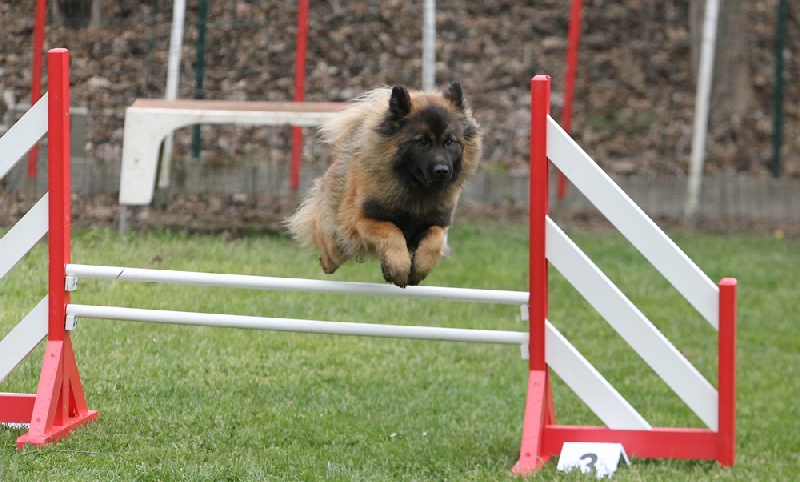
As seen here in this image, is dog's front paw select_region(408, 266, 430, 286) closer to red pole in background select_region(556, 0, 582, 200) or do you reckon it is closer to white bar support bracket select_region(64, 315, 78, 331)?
white bar support bracket select_region(64, 315, 78, 331)

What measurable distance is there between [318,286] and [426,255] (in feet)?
1.65

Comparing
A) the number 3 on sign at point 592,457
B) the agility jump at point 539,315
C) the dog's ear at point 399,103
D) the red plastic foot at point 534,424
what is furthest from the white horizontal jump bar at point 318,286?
the dog's ear at point 399,103

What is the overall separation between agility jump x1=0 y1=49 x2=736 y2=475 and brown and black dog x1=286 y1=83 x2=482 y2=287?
0.28m

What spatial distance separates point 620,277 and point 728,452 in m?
4.66

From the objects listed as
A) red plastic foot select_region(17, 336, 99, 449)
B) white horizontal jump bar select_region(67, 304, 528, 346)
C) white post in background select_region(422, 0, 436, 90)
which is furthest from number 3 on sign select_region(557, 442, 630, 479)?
white post in background select_region(422, 0, 436, 90)

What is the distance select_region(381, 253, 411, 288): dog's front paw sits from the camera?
4.81 metres

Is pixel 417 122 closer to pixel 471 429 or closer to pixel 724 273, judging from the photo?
pixel 471 429

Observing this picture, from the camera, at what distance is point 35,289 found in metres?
6.66

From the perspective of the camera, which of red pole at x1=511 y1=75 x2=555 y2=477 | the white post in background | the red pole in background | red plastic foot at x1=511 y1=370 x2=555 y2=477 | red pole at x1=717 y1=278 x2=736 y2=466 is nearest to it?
red pole at x1=717 y1=278 x2=736 y2=466

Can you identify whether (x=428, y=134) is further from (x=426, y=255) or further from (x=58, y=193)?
(x=58, y=193)

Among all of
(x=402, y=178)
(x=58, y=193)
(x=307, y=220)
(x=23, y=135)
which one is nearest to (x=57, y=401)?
(x=58, y=193)

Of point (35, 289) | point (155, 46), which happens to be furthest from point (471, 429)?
point (155, 46)

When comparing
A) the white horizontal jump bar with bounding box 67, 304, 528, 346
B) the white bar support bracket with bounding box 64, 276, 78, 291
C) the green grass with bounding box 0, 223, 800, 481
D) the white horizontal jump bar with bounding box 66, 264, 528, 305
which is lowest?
the green grass with bounding box 0, 223, 800, 481

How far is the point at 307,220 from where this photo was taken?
579 centimetres
